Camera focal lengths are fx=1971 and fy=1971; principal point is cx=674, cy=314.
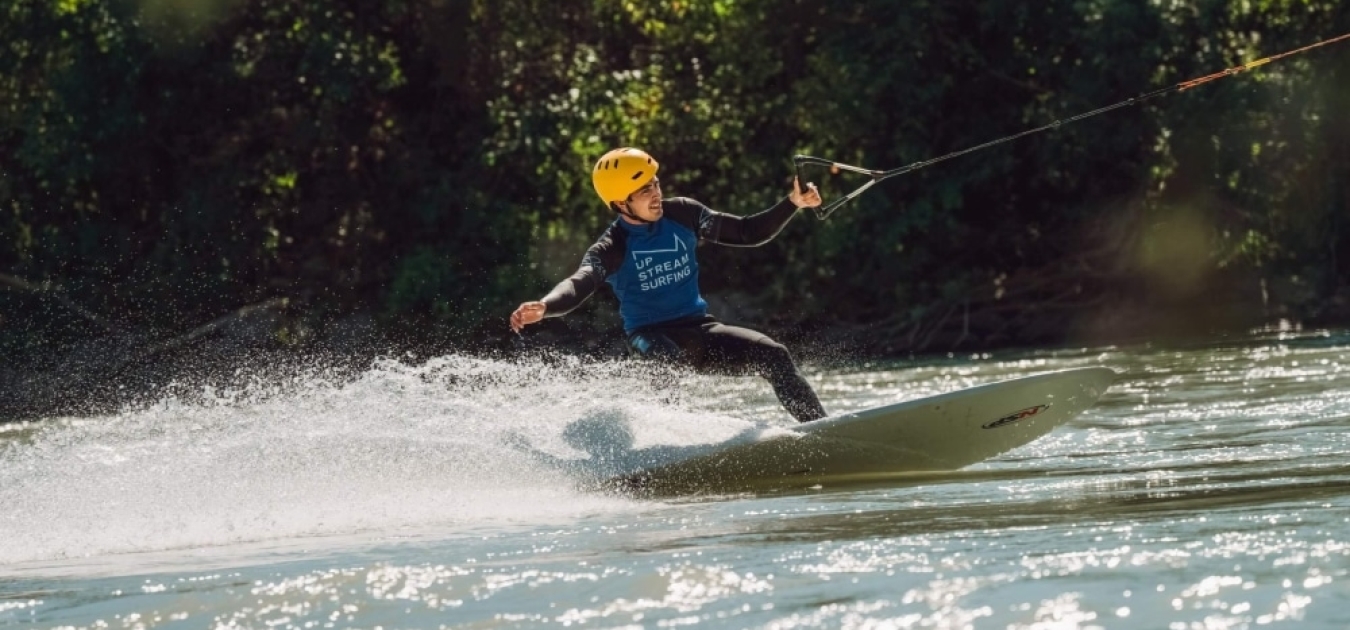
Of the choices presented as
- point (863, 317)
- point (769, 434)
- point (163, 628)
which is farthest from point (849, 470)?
point (863, 317)

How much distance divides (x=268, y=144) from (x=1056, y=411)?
18.1m

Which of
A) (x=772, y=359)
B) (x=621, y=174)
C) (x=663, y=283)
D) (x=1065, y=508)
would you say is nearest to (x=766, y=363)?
(x=772, y=359)

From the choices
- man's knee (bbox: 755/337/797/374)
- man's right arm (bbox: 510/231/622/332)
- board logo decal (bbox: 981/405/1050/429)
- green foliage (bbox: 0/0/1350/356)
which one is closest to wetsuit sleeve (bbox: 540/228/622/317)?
man's right arm (bbox: 510/231/622/332)

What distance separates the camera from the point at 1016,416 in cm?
981

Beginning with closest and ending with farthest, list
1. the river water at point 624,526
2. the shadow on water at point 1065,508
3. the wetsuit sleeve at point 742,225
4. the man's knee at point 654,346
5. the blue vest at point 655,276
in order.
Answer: the river water at point 624,526, the shadow on water at point 1065,508, the man's knee at point 654,346, the blue vest at point 655,276, the wetsuit sleeve at point 742,225

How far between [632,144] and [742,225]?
50.7 ft

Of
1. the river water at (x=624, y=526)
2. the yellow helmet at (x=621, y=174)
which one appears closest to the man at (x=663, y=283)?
the yellow helmet at (x=621, y=174)

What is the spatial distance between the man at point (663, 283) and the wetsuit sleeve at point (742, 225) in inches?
0.7

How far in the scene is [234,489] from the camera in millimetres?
9328

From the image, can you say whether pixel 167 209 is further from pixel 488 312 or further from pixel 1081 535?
pixel 1081 535

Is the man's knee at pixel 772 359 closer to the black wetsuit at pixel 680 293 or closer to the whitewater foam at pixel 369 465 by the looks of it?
the black wetsuit at pixel 680 293

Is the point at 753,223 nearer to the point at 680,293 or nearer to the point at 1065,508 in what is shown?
the point at 680,293

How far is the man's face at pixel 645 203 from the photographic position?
10016mm

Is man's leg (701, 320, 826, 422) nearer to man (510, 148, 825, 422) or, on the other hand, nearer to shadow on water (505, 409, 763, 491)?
man (510, 148, 825, 422)
